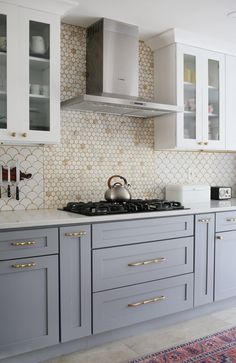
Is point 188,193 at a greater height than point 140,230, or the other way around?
point 188,193

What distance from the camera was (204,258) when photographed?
309 centimetres

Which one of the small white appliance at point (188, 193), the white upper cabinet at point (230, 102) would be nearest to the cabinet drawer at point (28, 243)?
the small white appliance at point (188, 193)

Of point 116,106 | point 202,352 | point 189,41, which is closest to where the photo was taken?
point 202,352

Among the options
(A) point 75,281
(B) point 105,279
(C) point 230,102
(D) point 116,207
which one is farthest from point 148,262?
(C) point 230,102

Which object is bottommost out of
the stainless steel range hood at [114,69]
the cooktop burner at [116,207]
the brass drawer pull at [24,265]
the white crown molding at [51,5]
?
the brass drawer pull at [24,265]

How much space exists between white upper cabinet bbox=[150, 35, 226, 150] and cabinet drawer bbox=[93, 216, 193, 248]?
752 mm

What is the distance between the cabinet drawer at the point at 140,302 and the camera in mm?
2553

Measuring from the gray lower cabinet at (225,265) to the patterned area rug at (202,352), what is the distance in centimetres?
52

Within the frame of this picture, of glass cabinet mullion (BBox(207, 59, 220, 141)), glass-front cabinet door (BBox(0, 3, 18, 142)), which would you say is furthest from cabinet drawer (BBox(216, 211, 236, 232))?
glass-front cabinet door (BBox(0, 3, 18, 142))

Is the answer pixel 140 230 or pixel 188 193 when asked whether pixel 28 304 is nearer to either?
pixel 140 230

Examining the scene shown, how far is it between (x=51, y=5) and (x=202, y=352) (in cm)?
255

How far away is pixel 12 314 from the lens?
222cm

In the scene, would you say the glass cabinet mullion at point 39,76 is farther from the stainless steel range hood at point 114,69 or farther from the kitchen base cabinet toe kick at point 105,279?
the kitchen base cabinet toe kick at point 105,279

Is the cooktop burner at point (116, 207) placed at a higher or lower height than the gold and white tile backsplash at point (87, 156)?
lower
